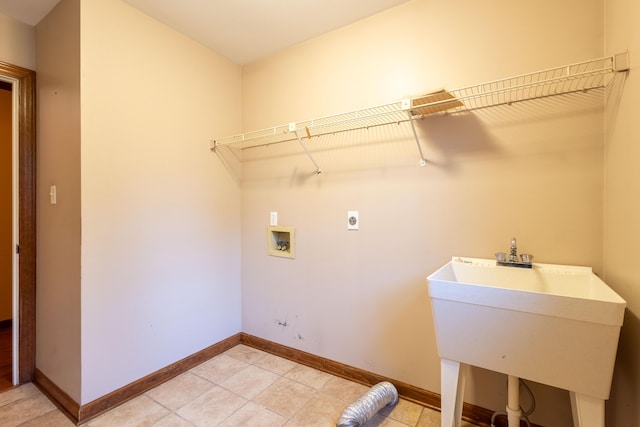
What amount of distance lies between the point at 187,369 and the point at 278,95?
7.10 ft

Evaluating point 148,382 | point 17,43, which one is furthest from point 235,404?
point 17,43

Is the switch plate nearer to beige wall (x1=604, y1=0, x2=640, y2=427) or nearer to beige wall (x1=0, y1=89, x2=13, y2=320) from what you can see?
beige wall (x1=604, y1=0, x2=640, y2=427)

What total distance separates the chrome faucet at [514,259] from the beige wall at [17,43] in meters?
3.10

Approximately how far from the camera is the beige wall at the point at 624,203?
1.02m

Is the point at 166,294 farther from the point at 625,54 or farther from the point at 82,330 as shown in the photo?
the point at 625,54

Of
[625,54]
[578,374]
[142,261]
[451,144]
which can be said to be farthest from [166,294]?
[625,54]

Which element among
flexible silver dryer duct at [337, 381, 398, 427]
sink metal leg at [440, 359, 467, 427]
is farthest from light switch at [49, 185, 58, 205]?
sink metal leg at [440, 359, 467, 427]

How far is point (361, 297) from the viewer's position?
196 cm

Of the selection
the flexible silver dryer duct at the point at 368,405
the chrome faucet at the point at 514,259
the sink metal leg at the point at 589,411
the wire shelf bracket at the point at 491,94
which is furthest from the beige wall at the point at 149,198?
the sink metal leg at the point at 589,411

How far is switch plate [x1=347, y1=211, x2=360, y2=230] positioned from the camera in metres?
1.96

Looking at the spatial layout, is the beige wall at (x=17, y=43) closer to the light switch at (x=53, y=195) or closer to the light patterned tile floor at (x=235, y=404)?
the light switch at (x=53, y=195)

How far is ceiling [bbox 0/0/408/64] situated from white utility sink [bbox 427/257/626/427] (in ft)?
5.58

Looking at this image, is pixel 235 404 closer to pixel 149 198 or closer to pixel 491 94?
pixel 149 198

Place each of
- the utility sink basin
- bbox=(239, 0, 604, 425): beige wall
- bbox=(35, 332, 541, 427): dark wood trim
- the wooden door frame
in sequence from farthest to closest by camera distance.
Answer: the wooden door frame
bbox=(35, 332, 541, 427): dark wood trim
bbox=(239, 0, 604, 425): beige wall
the utility sink basin
